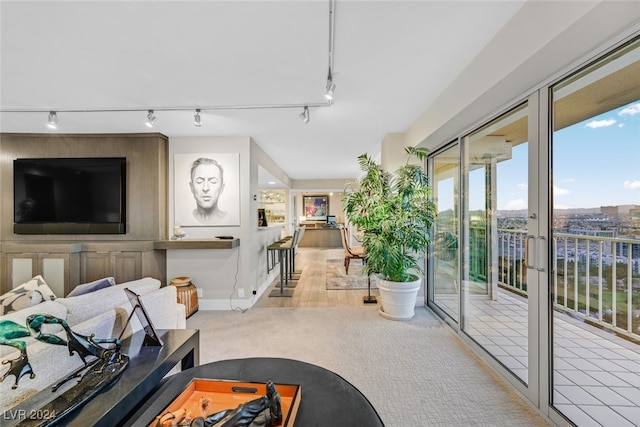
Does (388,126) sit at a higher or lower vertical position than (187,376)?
higher

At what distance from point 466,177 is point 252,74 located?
2382 millimetres

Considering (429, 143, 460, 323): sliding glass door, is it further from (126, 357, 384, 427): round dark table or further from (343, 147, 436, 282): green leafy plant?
(126, 357, 384, 427): round dark table

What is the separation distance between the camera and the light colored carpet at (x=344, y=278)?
488 centimetres

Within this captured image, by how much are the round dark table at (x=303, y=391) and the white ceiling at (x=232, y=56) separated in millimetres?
1910

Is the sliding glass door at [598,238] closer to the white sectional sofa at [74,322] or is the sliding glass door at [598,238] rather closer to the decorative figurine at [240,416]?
the decorative figurine at [240,416]

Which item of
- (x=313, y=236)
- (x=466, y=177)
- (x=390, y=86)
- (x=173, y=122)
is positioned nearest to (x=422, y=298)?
(x=466, y=177)

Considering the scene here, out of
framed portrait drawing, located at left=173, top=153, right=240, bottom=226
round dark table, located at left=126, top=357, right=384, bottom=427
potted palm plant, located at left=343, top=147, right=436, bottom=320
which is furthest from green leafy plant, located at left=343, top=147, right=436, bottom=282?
round dark table, located at left=126, top=357, right=384, bottom=427

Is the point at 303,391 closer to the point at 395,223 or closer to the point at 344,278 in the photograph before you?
the point at 395,223

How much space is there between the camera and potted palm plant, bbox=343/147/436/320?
3.18 meters

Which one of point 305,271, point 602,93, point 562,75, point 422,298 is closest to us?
point 602,93

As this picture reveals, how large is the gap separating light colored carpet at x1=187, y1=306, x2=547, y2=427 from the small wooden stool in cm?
11

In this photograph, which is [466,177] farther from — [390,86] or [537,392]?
[537,392]

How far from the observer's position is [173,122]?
127 inches

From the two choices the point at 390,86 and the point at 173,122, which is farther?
the point at 173,122
